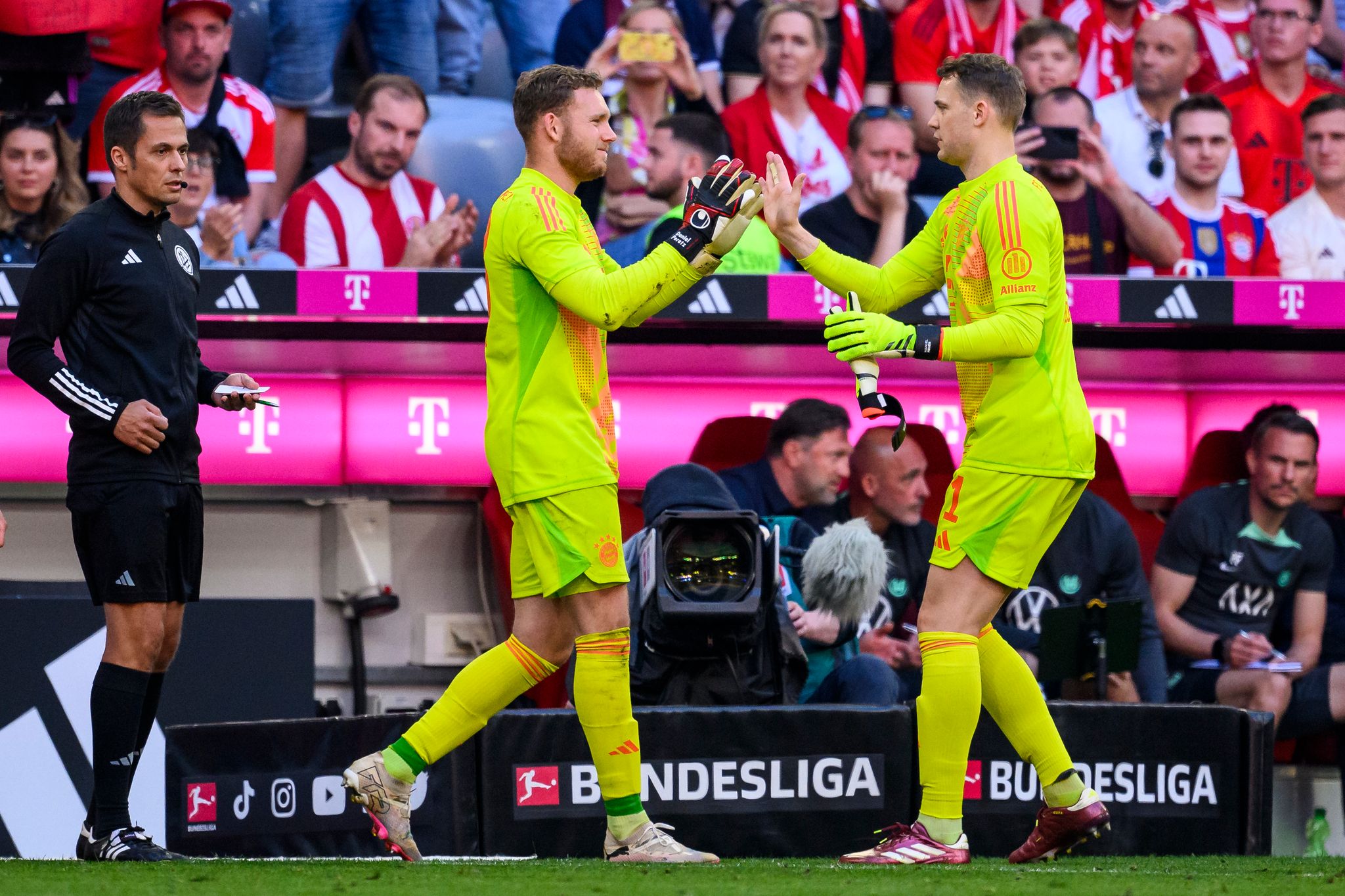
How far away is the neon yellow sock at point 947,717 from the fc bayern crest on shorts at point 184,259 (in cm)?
190

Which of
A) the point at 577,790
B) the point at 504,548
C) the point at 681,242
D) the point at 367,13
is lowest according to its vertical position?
the point at 577,790

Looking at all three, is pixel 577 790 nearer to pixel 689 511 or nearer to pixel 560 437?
pixel 689 511

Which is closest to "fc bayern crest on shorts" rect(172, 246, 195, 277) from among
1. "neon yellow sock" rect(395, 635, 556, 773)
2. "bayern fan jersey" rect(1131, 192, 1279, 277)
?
"neon yellow sock" rect(395, 635, 556, 773)

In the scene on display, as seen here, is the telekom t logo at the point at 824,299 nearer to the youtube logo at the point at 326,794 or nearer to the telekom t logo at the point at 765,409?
the telekom t logo at the point at 765,409

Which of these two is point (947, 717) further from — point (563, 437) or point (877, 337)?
point (563, 437)

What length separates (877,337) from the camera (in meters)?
3.98

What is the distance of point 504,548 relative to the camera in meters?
7.07

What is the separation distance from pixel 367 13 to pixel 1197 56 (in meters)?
4.05

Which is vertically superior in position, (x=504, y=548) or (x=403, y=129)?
(x=403, y=129)

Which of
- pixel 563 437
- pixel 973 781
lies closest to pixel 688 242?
pixel 563 437

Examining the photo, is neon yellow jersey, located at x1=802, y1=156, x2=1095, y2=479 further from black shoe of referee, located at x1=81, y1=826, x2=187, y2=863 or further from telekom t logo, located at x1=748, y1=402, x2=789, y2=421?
telekom t logo, located at x1=748, y1=402, x2=789, y2=421

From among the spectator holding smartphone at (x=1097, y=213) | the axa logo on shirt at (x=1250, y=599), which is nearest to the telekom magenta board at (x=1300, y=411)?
the spectator holding smartphone at (x=1097, y=213)

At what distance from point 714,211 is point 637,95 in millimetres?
3794

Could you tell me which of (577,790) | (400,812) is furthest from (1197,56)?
(400,812)
